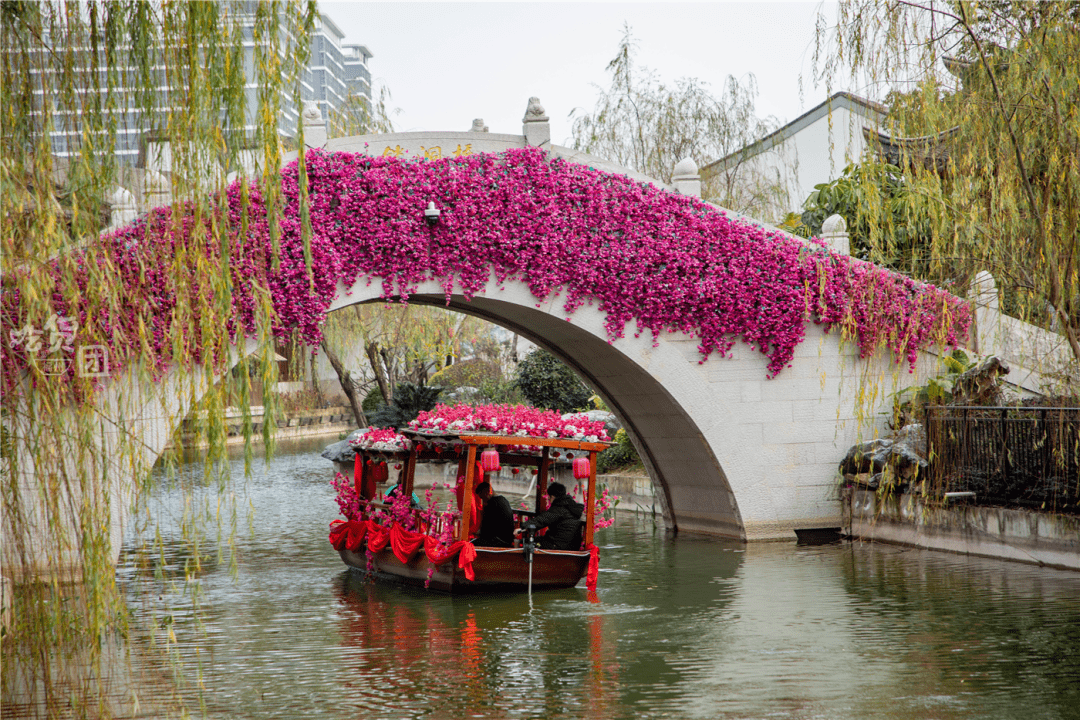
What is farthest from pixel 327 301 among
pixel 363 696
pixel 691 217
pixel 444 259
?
pixel 363 696

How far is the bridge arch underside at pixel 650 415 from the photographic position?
41.2 ft

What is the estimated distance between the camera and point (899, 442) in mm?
12055

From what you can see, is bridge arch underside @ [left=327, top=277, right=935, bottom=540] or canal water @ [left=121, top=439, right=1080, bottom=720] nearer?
canal water @ [left=121, top=439, right=1080, bottom=720]

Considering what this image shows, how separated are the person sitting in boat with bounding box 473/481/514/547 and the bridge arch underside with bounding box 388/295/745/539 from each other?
2.79 metres

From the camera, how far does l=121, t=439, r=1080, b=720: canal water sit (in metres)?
6.27

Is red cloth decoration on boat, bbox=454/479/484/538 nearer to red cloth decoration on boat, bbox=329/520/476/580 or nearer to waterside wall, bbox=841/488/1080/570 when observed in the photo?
red cloth decoration on boat, bbox=329/520/476/580

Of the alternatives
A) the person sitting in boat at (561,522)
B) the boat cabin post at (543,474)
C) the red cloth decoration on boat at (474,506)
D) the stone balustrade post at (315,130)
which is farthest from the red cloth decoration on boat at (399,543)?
the stone balustrade post at (315,130)

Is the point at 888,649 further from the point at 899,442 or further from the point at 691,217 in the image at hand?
the point at 691,217

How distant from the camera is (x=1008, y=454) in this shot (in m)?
11.0

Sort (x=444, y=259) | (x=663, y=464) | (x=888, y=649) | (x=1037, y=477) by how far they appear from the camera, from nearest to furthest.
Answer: (x=888, y=649) < (x=1037, y=477) < (x=444, y=259) < (x=663, y=464)

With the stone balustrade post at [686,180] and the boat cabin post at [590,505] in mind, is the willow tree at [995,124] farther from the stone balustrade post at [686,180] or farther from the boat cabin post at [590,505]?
the stone balustrade post at [686,180]

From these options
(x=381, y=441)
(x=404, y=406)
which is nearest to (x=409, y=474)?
(x=381, y=441)

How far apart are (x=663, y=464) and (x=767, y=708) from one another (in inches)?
318

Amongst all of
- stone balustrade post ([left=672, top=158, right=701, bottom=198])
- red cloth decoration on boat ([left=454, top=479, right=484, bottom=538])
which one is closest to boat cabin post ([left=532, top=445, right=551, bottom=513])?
red cloth decoration on boat ([left=454, top=479, right=484, bottom=538])
